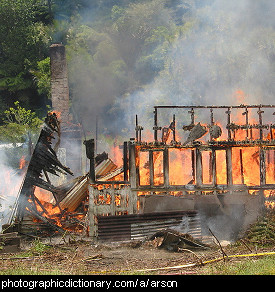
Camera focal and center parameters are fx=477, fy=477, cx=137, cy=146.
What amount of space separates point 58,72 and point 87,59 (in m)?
16.2

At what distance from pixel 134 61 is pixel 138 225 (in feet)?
173

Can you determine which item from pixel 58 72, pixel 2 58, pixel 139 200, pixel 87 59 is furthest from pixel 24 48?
pixel 139 200

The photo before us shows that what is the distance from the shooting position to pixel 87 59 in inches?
2319

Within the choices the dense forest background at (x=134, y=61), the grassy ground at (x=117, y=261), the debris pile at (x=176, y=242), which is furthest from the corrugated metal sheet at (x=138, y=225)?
the dense forest background at (x=134, y=61)

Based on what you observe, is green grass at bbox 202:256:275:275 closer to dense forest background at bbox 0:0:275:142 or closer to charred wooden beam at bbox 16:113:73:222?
charred wooden beam at bbox 16:113:73:222

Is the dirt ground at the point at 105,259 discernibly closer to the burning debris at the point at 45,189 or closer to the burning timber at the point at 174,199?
the burning timber at the point at 174,199

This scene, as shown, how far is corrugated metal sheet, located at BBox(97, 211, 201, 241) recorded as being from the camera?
17891 mm

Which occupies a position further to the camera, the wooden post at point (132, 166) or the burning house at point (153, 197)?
the wooden post at point (132, 166)

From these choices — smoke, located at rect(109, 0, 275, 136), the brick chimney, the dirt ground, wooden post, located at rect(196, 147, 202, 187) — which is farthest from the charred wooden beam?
smoke, located at rect(109, 0, 275, 136)

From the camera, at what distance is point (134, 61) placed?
68438mm

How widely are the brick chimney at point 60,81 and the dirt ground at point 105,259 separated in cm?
2639

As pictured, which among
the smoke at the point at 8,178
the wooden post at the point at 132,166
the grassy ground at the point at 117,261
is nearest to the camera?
the grassy ground at the point at 117,261

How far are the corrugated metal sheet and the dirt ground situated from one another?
391 millimetres

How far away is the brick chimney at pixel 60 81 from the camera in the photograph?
42.5m
